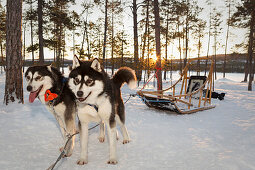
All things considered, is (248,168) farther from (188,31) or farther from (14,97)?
(188,31)

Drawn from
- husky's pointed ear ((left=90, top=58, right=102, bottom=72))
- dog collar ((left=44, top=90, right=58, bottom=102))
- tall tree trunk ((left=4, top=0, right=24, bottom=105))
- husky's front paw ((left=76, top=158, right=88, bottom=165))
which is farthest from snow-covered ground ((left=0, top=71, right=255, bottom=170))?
husky's pointed ear ((left=90, top=58, right=102, bottom=72))

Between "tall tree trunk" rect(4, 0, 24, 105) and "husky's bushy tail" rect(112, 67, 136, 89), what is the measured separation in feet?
12.1

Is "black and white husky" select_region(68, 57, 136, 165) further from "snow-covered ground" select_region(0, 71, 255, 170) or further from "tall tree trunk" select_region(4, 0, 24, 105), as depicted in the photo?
"tall tree trunk" select_region(4, 0, 24, 105)

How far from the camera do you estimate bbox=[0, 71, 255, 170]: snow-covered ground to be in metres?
2.53

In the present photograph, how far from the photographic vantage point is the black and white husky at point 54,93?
2420 mm

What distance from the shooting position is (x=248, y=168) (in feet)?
7.97

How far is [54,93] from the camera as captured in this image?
2557mm

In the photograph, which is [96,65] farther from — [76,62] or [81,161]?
[81,161]

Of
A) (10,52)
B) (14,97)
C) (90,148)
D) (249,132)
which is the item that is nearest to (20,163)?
(90,148)

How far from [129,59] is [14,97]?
→ 46.8ft

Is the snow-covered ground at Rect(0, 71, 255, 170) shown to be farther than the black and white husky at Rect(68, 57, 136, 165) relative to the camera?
Yes

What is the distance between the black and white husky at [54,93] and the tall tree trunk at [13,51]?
309 centimetres

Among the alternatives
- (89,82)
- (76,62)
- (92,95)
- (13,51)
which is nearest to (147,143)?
(92,95)

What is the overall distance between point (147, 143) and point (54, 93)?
6.80ft
